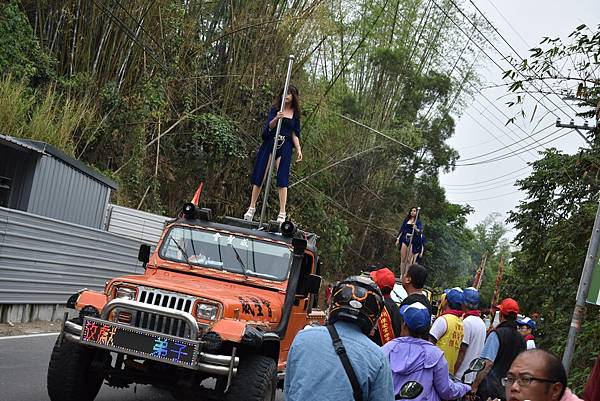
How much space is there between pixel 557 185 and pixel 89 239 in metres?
8.38

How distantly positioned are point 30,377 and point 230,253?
95.3 inches

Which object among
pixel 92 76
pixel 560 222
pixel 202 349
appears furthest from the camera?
pixel 92 76

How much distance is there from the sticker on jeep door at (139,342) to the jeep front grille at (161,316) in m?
0.15

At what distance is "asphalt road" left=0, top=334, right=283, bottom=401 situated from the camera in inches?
331

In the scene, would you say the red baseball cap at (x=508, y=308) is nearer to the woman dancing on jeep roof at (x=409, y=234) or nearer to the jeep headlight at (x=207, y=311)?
the jeep headlight at (x=207, y=311)

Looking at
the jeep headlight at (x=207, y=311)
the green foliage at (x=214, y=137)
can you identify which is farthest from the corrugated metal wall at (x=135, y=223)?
the jeep headlight at (x=207, y=311)

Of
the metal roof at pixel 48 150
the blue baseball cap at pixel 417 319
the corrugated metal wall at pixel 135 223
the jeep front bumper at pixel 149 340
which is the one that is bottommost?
the jeep front bumper at pixel 149 340

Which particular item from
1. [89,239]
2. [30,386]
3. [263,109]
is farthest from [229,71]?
[30,386]

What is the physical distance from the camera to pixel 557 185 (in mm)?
16281

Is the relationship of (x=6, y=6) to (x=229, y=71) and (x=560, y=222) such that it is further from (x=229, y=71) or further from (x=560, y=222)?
(x=560, y=222)

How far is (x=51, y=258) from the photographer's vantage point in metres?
14.8

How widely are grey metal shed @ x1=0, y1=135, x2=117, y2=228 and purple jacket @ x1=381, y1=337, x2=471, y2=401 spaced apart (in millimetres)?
12930

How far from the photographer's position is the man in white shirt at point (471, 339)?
809cm

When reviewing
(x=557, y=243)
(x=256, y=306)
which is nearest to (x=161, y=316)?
(x=256, y=306)
